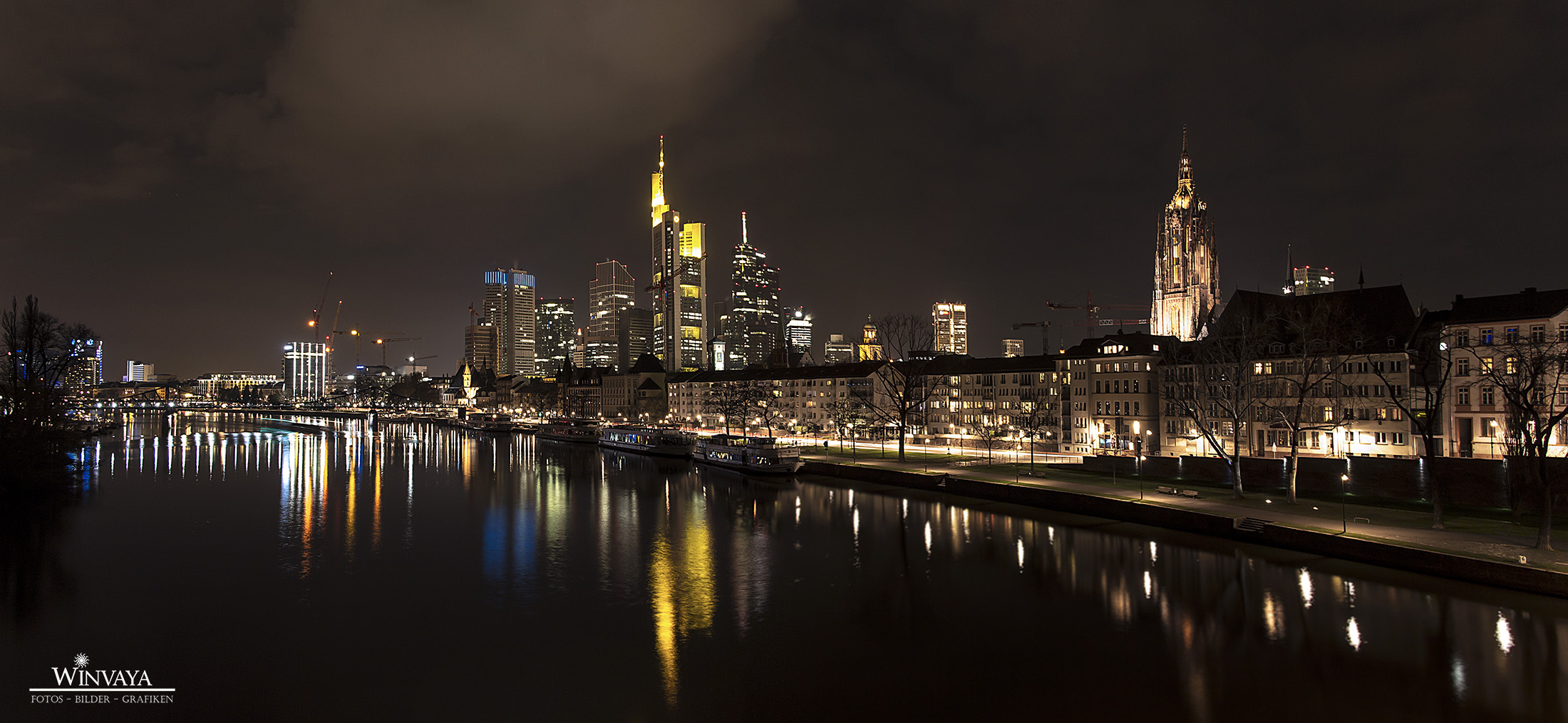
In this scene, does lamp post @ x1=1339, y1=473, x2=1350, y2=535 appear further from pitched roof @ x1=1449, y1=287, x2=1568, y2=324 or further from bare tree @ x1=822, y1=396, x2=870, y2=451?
bare tree @ x1=822, y1=396, x2=870, y2=451

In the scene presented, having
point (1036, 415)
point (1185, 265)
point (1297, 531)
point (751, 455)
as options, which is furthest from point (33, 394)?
point (1185, 265)

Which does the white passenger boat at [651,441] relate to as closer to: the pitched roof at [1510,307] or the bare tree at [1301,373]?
the bare tree at [1301,373]

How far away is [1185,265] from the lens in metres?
170

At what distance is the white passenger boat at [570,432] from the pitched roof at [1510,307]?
94448 millimetres

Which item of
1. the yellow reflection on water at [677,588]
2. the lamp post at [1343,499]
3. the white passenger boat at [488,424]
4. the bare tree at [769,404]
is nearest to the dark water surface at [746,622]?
the yellow reflection on water at [677,588]

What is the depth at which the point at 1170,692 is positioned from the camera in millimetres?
18891

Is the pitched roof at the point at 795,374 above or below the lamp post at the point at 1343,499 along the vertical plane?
above

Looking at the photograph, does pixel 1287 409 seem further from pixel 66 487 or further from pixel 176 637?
pixel 66 487

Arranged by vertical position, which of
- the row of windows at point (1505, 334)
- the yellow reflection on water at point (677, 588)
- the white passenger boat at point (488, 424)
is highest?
the row of windows at point (1505, 334)

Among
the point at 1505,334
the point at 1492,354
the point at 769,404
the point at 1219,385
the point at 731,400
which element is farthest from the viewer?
the point at 731,400

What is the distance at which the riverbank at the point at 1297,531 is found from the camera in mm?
25656

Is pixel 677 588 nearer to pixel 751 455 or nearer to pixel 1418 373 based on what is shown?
pixel 751 455

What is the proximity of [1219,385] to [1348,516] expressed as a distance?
22.8 m

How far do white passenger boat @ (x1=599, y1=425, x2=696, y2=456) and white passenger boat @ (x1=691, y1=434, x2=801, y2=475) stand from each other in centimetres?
347
